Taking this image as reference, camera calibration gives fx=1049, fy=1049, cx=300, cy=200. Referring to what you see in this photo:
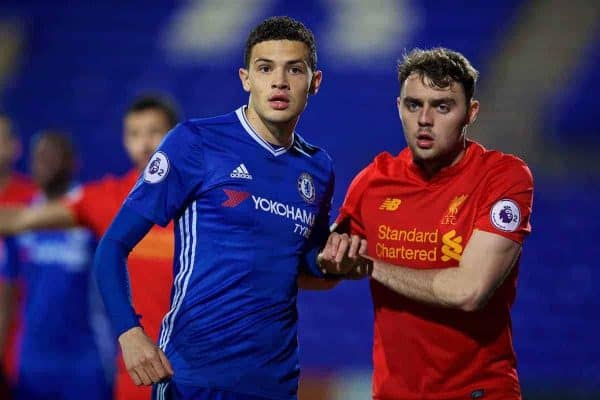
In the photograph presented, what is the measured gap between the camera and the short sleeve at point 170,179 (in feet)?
11.8

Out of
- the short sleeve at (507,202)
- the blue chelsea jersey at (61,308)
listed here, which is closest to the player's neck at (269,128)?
the short sleeve at (507,202)

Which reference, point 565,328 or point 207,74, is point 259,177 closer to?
point 565,328

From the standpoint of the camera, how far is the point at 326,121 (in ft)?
37.0

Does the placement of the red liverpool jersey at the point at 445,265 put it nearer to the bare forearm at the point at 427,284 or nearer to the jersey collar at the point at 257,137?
the bare forearm at the point at 427,284

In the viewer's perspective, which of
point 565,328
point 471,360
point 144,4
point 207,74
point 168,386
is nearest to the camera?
point 168,386

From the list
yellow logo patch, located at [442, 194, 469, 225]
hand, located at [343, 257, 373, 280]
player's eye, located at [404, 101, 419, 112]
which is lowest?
hand, located at [343, 257, 373, 280]

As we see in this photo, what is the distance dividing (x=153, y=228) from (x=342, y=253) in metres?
1.57

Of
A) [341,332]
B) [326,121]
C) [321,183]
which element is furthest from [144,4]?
[321,183]

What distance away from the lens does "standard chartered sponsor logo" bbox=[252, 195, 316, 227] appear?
372cm

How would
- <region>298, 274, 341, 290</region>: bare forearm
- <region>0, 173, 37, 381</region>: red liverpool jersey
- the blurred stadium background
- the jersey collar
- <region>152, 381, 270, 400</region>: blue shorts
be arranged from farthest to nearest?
the blurred stadium background → <region>0, 173, 37, 381</region>: red liverpool jersey → <region>298, 274, 341, 290</region>: bare forearm → the jersey collar → <region>152, 381, 270, 400</region>: blue shorts

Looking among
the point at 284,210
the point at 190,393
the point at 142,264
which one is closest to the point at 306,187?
the point at 284,210

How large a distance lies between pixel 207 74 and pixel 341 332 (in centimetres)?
400

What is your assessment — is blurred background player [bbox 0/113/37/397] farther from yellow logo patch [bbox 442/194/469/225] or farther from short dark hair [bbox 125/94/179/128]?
yellow logo patch [bbox 442/194/469/225]

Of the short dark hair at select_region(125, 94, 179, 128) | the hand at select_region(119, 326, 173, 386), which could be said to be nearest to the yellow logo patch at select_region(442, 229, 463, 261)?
the hand at select_region(119, 326, 173, 386)
